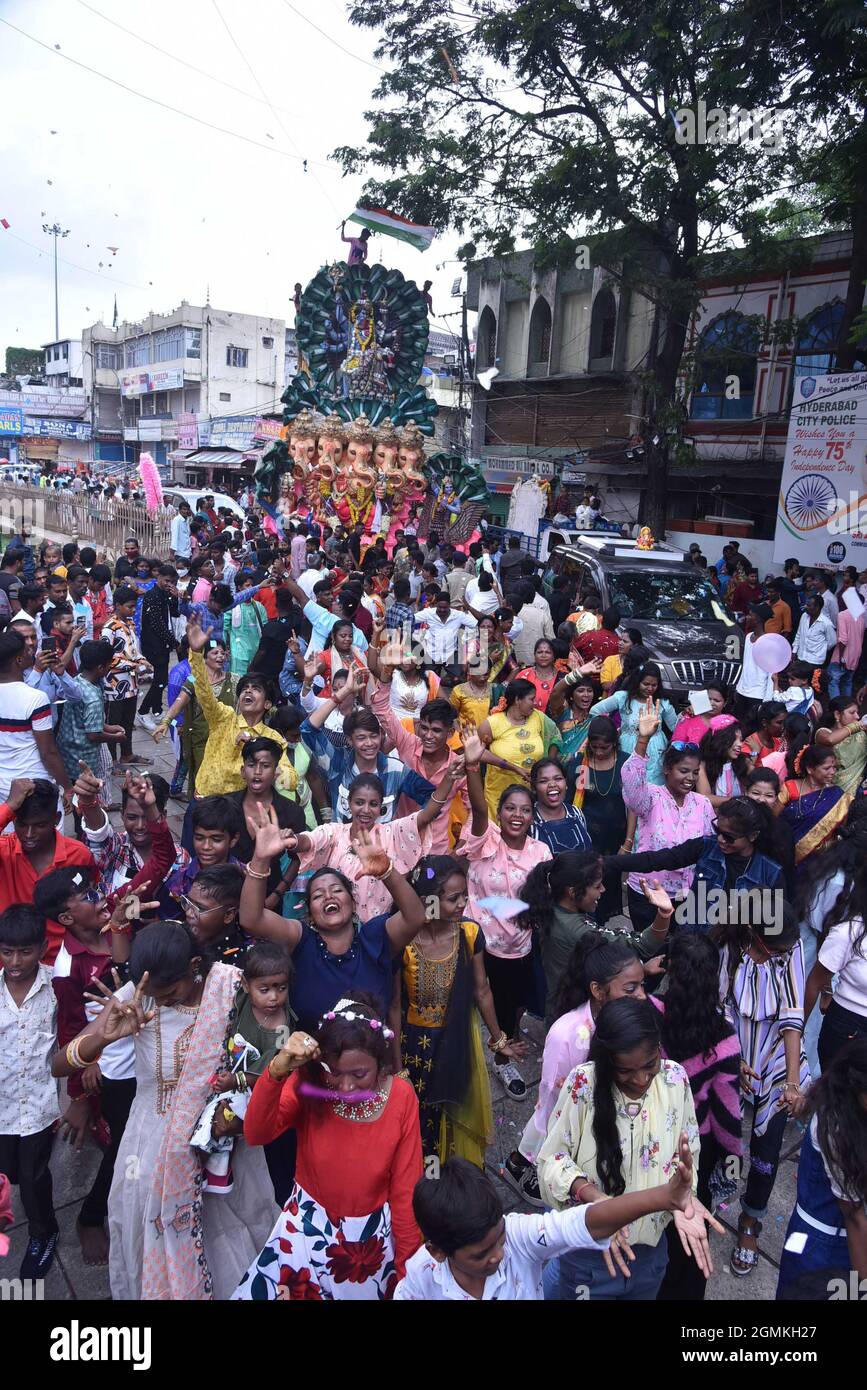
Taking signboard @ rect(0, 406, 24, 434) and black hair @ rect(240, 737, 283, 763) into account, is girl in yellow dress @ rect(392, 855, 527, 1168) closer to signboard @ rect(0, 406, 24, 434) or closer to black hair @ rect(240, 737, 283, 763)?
black hair @ rect(240, 737, 283, 763)

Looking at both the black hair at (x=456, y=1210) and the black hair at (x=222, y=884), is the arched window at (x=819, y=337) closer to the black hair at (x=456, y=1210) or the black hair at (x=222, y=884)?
the black hair at (x=222, y=884)

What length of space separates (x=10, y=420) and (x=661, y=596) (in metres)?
46.0

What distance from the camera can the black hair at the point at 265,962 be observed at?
106 inches

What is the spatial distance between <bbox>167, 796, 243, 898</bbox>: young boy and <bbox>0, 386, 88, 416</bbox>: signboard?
5216cm

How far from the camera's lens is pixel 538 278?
23.8 metres

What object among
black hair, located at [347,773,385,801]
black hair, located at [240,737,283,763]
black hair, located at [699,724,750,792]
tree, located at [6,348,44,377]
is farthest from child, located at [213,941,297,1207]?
tree, located at [6,348,44,377]

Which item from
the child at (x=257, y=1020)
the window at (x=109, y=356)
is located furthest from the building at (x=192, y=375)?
the child at (x=257, y=1020)

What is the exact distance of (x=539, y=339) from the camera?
24578mm

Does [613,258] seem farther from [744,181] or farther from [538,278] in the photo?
[538,278]

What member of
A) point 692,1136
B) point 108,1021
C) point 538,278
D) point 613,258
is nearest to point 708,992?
point 692,1136

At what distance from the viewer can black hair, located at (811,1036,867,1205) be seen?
7.30 ft

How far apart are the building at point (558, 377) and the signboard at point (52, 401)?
3290 cm

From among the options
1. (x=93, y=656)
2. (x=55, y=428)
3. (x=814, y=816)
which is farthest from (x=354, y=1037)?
(x=55, y=428)

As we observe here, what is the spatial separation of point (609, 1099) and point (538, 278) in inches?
975
